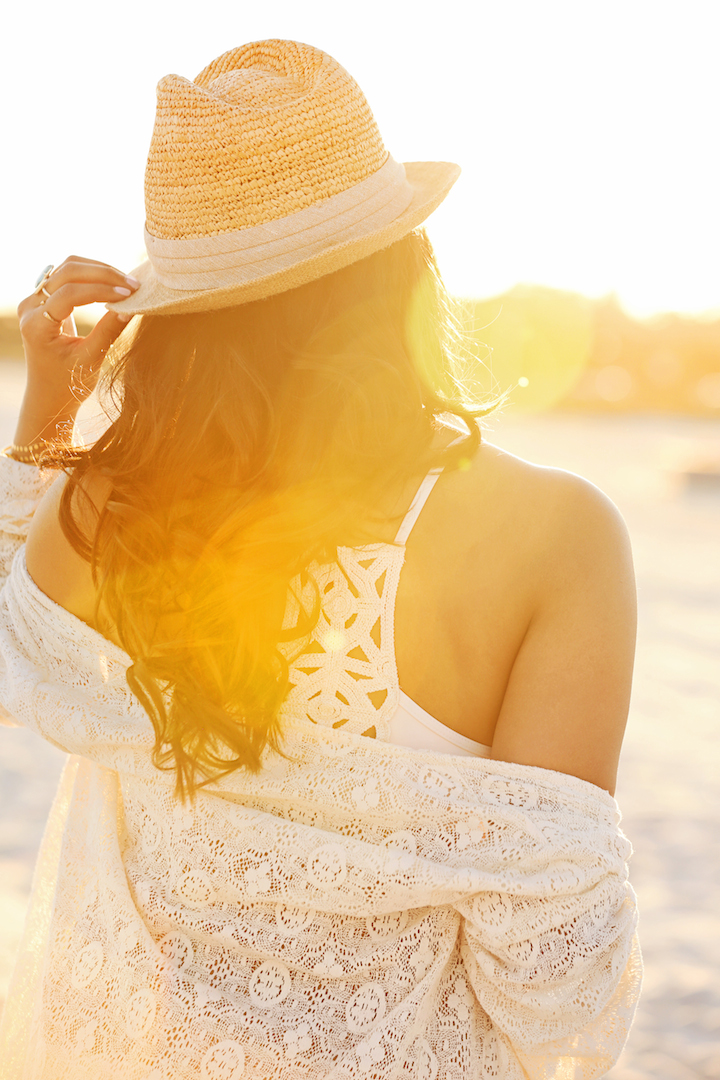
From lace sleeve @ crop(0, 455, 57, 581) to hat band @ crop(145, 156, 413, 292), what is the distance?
1.74 ft

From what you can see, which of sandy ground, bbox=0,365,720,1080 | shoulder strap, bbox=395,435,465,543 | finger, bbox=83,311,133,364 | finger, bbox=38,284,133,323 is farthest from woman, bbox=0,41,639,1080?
sandy ground, bbox=0,365,720,1080

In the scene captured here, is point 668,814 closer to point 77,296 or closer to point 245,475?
point 245,475

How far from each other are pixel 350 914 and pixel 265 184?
101 centimetres

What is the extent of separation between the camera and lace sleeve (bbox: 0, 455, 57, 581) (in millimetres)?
1576

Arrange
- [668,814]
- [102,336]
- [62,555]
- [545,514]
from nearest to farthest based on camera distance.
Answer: [545,514], [62,555], [102,336], [668,814]

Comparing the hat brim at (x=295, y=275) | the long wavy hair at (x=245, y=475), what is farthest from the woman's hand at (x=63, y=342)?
the long wavy hair at (x=245, y=475)

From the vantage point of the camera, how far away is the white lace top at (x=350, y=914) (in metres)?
1.19

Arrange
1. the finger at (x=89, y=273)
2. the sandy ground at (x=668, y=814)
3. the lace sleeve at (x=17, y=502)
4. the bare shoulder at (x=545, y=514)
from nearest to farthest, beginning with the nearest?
the bare shoulder at (x=545, y=514)
the finger at (x=89, y=273)
the lace sleeve at (x=17, y=502)
the sandy ground at (x=668, y=814)

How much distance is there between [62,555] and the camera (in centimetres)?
135

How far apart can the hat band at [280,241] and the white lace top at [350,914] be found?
42 cm

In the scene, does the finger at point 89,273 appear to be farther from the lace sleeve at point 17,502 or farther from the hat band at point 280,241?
the lace sleeve at point 17,502

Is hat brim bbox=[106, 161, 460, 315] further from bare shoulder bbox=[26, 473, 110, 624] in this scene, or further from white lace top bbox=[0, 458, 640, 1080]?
white lace top bbox=[0, 458, 640, 1080]

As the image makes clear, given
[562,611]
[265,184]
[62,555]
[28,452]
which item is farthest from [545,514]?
[28,452]

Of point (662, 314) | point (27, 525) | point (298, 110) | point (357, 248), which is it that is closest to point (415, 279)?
point (357, 248)
